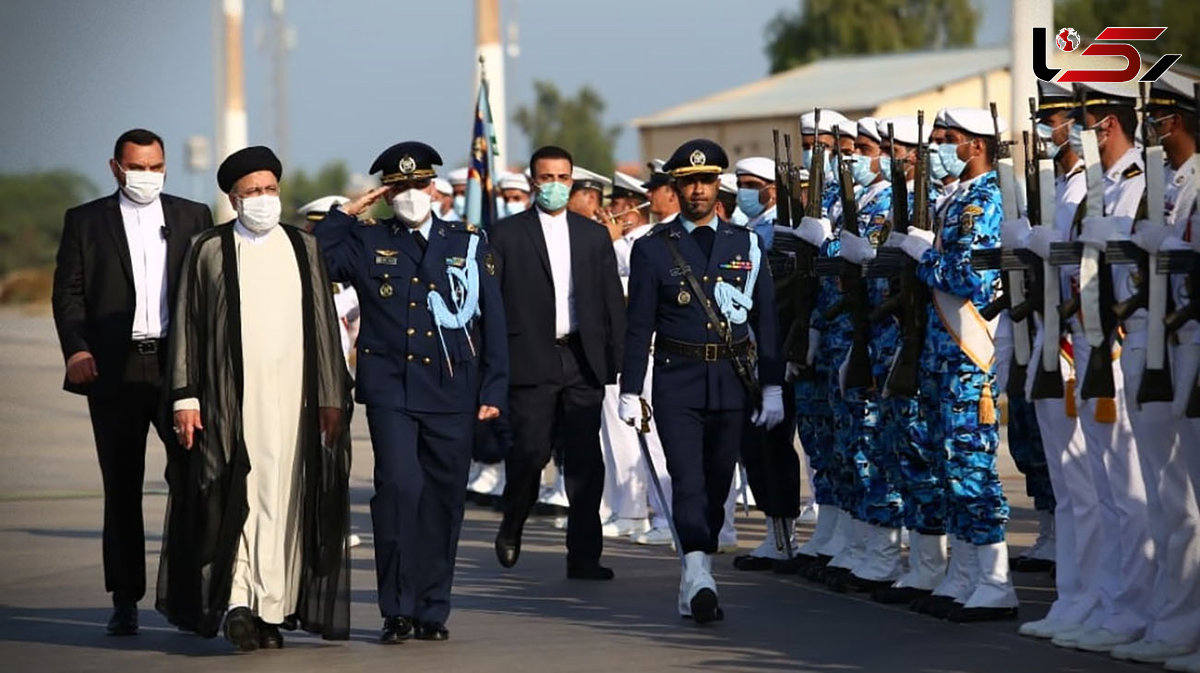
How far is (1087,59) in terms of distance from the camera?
21.9 metres

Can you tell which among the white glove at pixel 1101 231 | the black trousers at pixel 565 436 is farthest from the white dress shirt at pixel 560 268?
the white glove at pixel 1101 231

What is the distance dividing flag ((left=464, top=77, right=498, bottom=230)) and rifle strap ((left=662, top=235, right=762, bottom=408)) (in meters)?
6.92

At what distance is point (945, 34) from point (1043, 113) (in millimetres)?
81171

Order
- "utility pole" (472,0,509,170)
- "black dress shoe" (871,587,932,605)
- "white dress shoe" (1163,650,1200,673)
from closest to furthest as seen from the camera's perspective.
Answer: "white dress shoe" (1163,650,1200,673), "black dress shoe" (871,587,932,605), "utility pole" (472,0,509,170)

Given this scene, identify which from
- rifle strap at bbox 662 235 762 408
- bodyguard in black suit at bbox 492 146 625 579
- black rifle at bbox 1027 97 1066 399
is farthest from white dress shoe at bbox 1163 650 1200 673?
bodyguard in black suit at bbox 492 146 625 579

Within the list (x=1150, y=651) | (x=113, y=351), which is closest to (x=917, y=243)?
(x=1150, y=651)

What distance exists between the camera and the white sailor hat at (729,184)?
50.1ft

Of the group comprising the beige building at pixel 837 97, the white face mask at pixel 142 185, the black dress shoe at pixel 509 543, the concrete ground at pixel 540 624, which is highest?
the beige building at pixel 837 97

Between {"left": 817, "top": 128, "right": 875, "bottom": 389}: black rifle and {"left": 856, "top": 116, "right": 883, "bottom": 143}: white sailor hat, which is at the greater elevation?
{"left": 856, "top": 116, "right": 883, "bottom": 143}: white sailor hat

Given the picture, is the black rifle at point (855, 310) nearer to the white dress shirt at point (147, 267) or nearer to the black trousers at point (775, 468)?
the black trousers at point (775, 468)

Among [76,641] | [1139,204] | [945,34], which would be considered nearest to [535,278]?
[76,641]

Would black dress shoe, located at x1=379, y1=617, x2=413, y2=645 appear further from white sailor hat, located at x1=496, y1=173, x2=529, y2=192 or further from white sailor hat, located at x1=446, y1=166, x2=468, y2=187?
white sailor hat, located at x1=446, y1=166, x2=468, y2=187

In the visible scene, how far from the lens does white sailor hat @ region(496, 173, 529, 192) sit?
63.2 feet

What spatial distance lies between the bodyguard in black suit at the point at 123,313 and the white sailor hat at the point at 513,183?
7.78 meters
